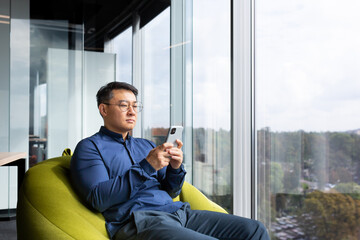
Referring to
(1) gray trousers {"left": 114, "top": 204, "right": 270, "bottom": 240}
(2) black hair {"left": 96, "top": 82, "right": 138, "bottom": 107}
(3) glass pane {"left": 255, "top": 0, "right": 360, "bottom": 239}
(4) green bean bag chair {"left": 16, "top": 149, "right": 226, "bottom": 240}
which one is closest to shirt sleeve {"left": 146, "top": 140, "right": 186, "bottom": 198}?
(1) gray trousers {"left": 114, "top": 204, "right": 270, "bottom": 240}

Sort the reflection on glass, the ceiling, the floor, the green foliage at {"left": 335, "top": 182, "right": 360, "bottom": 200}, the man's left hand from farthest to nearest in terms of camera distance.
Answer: the reflection on glass < the ceiling < the floor < the green foliage at {"left": 335, "top": 182, "right": 360, "bottom": 200} < the man's left hand

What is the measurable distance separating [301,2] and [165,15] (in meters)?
2.01

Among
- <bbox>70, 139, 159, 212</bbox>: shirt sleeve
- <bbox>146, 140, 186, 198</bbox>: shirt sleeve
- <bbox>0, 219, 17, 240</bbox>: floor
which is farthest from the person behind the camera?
<bbox>0, 219, 17, 240</bbox>: floor

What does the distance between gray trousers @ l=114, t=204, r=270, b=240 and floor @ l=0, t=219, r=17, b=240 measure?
2.23 metres

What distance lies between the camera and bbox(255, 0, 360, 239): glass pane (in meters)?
2.04

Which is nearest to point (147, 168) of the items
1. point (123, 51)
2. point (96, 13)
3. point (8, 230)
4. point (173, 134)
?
point (173, 134)

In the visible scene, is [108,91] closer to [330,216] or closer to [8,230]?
[330,216]

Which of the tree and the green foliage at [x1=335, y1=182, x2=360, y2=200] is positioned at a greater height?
the green foliage at [x1=335, y1=182, x2=360, y2=200]

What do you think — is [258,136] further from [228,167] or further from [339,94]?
[339,94]

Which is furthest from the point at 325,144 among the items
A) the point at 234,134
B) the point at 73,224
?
the point at 73,224

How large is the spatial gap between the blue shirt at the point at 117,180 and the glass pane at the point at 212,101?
1.26 metres

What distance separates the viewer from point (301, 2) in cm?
233

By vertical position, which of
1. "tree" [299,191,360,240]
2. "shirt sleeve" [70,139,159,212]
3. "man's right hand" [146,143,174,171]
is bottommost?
"tree" [299,191,360,240]

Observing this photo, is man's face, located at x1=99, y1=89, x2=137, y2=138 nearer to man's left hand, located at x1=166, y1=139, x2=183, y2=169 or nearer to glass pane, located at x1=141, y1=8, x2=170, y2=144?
man's left hand, located at x1=166, y1=139, x2=183, y2=169
